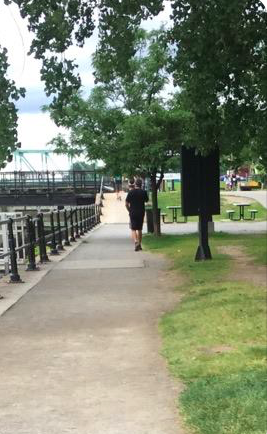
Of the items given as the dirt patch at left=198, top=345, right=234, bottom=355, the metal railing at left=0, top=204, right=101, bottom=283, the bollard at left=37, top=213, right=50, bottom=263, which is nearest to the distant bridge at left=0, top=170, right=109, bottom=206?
the metal railing at left=0, top=204, right=101, bottom=283

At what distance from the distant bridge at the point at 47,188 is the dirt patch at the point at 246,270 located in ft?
94.0

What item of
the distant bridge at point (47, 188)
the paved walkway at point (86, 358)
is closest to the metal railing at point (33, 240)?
the paved walkway at point (86, 358)

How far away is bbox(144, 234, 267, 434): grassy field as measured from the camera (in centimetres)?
404

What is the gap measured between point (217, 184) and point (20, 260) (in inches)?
176

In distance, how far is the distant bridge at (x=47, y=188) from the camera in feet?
137

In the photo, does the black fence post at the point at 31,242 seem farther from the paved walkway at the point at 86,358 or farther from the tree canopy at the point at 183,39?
the tree canopy at the point at 183,39

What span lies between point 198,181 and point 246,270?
2668 mm

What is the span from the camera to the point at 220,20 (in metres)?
6.69

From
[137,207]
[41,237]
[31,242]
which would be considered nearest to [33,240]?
[31,242]

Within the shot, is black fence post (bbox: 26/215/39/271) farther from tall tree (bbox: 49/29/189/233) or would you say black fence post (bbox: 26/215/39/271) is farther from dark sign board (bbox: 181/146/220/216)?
tall tree (bbox: 49/29/189/233)

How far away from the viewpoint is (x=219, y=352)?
18.4 feet

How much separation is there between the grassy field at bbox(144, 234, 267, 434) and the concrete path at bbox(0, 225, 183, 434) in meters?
0.15

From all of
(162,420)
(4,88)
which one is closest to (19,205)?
(4,88)

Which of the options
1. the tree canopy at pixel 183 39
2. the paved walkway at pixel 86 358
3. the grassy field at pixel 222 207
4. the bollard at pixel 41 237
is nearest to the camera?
the paved walkway at pixel 86 358
